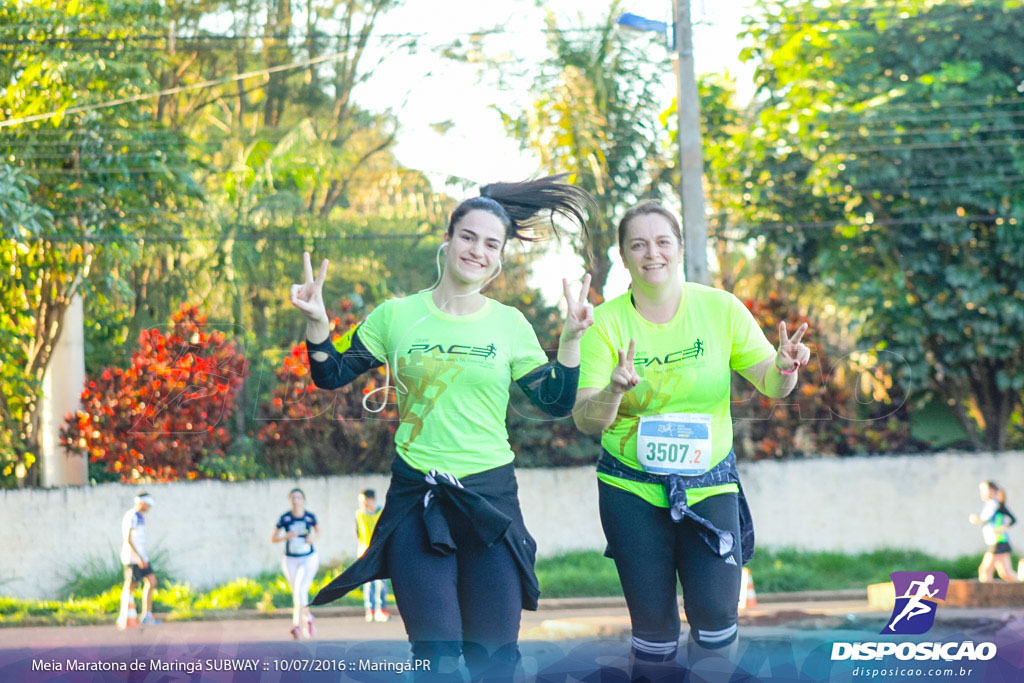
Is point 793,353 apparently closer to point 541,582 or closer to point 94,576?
point 541,582

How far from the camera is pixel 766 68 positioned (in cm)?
998

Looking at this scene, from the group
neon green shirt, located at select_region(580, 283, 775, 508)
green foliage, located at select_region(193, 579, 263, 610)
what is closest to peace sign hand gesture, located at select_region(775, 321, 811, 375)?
neon green shirt, located at select_region(580, 283, 775, 508)

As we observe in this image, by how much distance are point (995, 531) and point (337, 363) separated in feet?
23.4

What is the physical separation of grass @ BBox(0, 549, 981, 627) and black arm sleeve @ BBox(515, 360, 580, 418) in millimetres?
5882

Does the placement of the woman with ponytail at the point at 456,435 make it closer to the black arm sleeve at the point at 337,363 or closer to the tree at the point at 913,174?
the black arm sleeve at the point at 337,363

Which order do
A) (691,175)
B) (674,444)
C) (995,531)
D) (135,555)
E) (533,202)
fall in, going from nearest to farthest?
(674,444)
(533,202)
(135,555)
(691,175)
(995,531)

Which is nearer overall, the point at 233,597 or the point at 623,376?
the point at 623,376

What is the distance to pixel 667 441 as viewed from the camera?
3.27 meters

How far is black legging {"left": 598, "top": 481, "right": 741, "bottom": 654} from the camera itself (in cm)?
323

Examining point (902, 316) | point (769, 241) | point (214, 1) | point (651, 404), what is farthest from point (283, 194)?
point (651, 404)

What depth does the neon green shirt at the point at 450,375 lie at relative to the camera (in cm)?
309

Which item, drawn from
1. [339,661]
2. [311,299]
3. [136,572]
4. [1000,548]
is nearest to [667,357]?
[311,299]

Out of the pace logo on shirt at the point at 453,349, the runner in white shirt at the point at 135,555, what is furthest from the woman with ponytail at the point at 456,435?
the runner in white shirt at the point at 135,555

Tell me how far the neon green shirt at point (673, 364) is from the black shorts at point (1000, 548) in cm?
626
